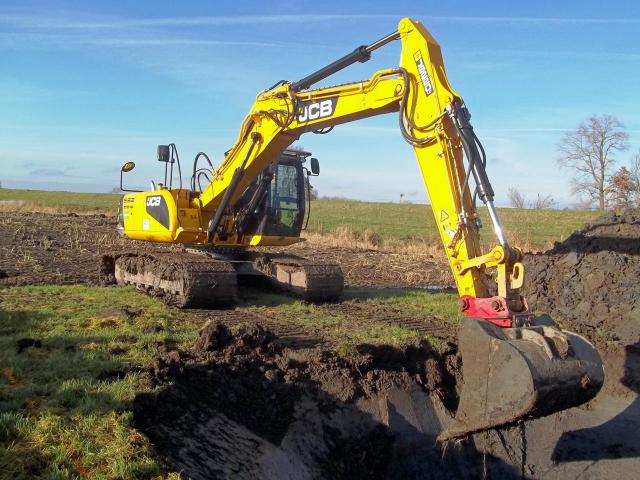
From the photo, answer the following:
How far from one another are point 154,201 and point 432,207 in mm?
5915

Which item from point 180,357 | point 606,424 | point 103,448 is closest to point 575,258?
point 606,424

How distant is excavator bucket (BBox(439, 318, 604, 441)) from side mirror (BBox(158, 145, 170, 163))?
6.80 meters

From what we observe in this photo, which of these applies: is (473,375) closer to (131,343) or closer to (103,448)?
(103,448)

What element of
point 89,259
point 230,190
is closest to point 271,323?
point 230,190

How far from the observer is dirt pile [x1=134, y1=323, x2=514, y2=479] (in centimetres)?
509

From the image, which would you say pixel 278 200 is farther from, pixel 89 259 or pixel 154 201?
pixel 89 259

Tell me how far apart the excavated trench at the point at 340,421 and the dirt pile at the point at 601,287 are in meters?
1.11

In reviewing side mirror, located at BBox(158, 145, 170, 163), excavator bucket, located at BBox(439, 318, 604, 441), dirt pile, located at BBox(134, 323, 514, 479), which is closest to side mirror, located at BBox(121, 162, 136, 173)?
side mirror, located at BBox(158, 145, 170, 163)

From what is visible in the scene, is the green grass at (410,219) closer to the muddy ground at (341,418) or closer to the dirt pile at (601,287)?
the dirt pile at (601,287)

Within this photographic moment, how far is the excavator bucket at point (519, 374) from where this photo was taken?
16.3ft

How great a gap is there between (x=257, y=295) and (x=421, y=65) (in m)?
5.55

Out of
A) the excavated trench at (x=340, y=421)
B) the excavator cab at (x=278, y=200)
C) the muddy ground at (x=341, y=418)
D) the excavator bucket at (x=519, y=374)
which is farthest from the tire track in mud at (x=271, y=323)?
the excavator bucket at (x=519, y=374)

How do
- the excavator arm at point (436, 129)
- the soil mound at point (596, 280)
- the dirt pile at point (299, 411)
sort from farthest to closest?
the soil mound at point (596, 280)
the excavator arm at point (436, 129)
the dirt pile at point (299, 411)

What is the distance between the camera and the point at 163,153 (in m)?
10.6
